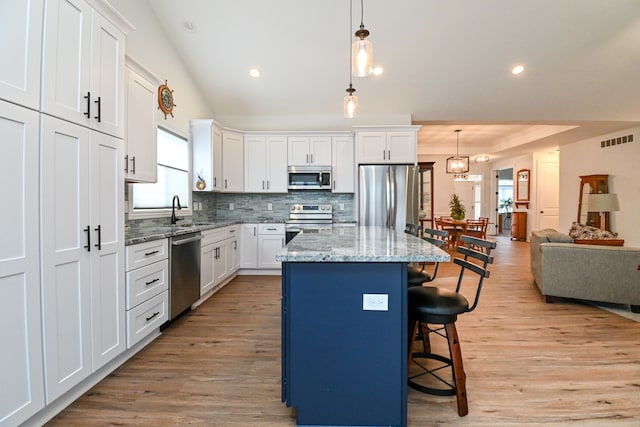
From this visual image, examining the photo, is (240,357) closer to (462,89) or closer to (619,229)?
(462,89)

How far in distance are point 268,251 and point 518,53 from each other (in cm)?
445

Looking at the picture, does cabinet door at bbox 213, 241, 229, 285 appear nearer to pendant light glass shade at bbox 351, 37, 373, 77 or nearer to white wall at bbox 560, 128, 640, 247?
pendant light glass shade at bbox 351, 37, 373, 77

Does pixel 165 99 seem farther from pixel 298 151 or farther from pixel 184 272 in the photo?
pixel 184 272

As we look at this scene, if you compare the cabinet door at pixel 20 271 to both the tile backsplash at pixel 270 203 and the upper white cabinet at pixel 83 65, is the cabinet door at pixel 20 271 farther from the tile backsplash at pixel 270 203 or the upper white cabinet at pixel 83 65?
the tile backsplash at pixel 270 203

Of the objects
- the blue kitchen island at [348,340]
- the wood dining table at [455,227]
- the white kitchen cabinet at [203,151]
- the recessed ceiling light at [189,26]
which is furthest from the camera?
the wood dining table at [455,227]

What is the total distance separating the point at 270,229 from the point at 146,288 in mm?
2518

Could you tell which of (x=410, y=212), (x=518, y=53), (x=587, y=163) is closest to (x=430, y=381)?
(x=410, y=212)

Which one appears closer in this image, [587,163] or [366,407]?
[366,407]

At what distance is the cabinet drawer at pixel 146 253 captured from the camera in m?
2.28

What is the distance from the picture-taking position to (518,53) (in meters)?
4.14

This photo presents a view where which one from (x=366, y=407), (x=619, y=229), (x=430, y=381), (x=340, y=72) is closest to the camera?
(x=366, y=407)

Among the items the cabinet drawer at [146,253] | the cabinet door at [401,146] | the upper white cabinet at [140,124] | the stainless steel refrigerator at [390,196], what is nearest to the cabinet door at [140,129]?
the upper white cabinet at [140,124]

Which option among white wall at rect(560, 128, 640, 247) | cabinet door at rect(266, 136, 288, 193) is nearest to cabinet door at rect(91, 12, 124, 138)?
cabinet door at rect(266, 136, 288, 193)

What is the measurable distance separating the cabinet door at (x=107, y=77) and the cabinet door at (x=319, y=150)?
3.12m
